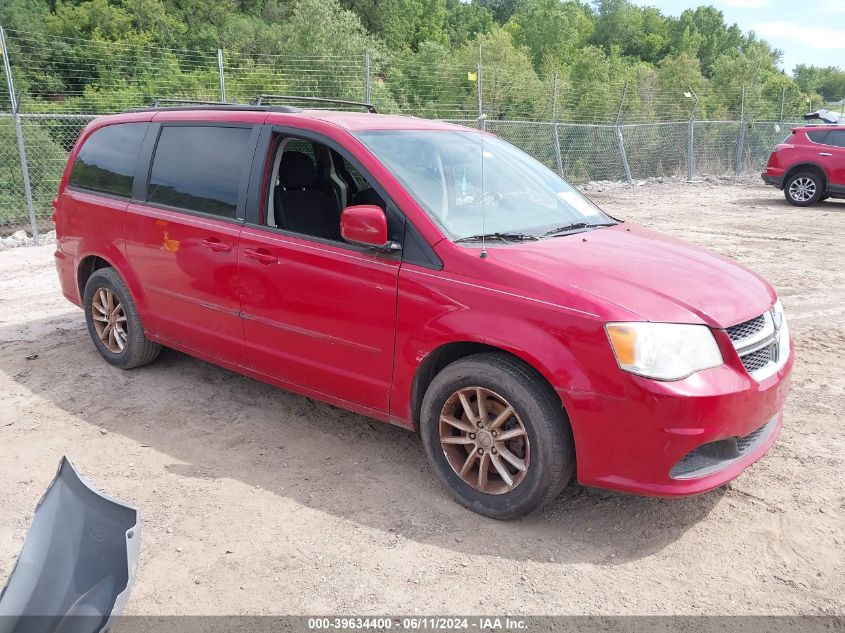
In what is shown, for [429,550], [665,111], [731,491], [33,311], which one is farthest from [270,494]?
[665,111]

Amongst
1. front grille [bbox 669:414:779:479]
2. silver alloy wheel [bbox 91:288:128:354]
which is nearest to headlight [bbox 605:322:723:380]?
front grille [bbox 669:414:779:479]

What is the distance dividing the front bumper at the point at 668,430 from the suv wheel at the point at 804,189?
1458 cm

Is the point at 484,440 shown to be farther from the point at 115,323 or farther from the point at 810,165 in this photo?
the point at 810,165

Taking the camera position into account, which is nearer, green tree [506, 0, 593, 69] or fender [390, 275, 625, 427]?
fender [390, 275, 625, 427]

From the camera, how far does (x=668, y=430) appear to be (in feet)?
9.32

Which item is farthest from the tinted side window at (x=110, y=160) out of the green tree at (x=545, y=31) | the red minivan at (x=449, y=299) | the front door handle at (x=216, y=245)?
the green tree at (x=545, y=31)

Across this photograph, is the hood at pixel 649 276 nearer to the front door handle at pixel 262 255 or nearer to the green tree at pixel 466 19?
the front door handle at pixel 262 255

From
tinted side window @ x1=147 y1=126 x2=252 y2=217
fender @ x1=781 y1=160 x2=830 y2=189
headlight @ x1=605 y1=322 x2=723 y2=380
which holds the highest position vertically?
tinted side window @ x1=147 y1=126 x2=252 y2=217

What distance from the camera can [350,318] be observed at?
362 centimetres

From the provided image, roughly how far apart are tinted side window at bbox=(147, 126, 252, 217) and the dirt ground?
4.25 ft

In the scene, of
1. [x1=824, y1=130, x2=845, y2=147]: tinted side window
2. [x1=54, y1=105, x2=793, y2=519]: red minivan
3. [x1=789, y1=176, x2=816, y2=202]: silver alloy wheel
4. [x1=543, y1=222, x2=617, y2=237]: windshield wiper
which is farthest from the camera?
[x1=789, y1=176, x2=816, y2=202]: silver alloy wheel

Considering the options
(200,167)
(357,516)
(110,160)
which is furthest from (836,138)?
(357,516)

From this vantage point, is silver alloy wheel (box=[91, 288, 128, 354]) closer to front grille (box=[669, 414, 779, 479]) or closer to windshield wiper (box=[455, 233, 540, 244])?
windshield wiper (box=[455, 233, 540, 244])

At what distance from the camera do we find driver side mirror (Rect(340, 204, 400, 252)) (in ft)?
11.1
